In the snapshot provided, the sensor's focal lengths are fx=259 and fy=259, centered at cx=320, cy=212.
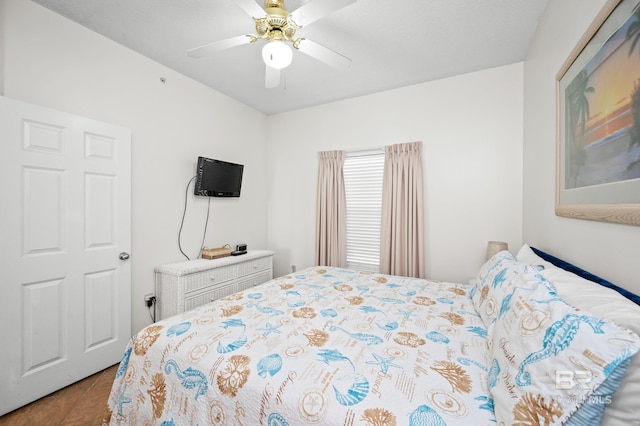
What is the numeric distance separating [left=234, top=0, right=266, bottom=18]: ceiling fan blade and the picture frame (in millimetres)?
1639

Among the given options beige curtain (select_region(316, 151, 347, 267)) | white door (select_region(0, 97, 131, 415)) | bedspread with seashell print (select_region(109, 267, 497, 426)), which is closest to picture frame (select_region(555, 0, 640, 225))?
bedspread with seashell print (select_region(109, 267, 497, 426))

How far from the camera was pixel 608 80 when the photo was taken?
1.04 metres

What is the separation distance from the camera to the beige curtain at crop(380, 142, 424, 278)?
293 cm

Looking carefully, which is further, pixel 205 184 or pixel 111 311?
pixel 205 184

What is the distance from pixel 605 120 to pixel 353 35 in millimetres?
1795

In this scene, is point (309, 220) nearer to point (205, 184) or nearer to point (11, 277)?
point (205, 184)

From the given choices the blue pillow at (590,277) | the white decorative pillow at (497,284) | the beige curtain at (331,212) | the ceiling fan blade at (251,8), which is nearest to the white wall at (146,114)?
the beige curtain at (331,212)

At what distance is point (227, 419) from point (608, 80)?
2.01 meters

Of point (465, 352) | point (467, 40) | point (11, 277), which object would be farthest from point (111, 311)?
point (467, 40)

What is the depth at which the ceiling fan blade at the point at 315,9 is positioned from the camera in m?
1.41

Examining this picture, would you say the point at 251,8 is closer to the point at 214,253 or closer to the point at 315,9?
the point at 315,9

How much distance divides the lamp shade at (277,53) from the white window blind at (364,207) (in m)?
1.87

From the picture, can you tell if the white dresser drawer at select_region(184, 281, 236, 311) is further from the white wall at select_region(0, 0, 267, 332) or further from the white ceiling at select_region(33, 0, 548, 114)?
the white ceiling at select_region(33, 0, 548, 114)

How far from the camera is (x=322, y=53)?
1863 millimetres
